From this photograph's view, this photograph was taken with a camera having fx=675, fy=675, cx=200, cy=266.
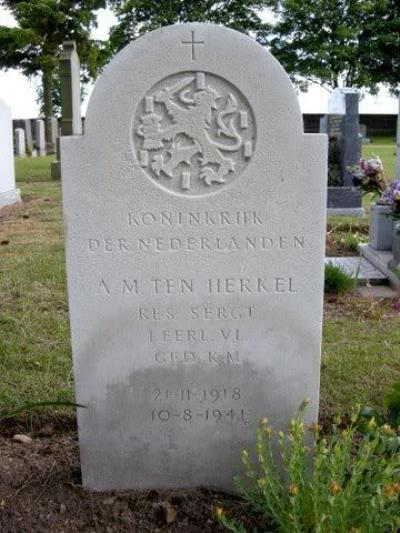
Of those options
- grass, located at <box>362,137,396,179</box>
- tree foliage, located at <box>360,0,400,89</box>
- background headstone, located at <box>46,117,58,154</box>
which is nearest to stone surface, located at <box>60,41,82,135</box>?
grass, located at <box>362,137,396,179</box>

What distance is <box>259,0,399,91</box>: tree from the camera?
38.1 metres

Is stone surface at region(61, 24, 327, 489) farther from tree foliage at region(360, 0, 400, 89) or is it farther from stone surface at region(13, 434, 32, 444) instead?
tree foliage at region(360, 0, 400, 89)

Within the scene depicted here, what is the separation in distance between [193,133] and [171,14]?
Result: 37.0 m

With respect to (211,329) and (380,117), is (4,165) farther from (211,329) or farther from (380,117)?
(380,117)

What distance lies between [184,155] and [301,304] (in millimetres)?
777

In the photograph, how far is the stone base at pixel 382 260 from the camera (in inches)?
252

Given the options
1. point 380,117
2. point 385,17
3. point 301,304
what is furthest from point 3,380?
point 380,117

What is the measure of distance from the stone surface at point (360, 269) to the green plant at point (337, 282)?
8.5 inches

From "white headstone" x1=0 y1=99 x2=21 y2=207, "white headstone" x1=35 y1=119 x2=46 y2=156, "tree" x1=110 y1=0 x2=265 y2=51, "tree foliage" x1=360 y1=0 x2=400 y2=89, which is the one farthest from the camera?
"tree foliage" x1=360 y1=0 x2=400 y2=89

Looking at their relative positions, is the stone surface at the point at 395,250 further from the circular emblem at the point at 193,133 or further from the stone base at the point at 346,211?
the stone base at the point at 346,211

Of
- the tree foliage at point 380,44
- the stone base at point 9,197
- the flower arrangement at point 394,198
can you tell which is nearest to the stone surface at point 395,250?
the flower arrangement at point 394,198

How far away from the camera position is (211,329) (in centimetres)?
282

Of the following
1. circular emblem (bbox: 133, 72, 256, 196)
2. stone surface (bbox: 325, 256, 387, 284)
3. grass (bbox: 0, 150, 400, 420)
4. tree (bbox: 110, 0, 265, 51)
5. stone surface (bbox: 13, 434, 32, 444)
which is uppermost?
tree (bbox: 110, 0, 265, 51)

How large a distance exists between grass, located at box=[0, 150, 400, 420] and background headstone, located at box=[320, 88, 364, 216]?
5.40 m
